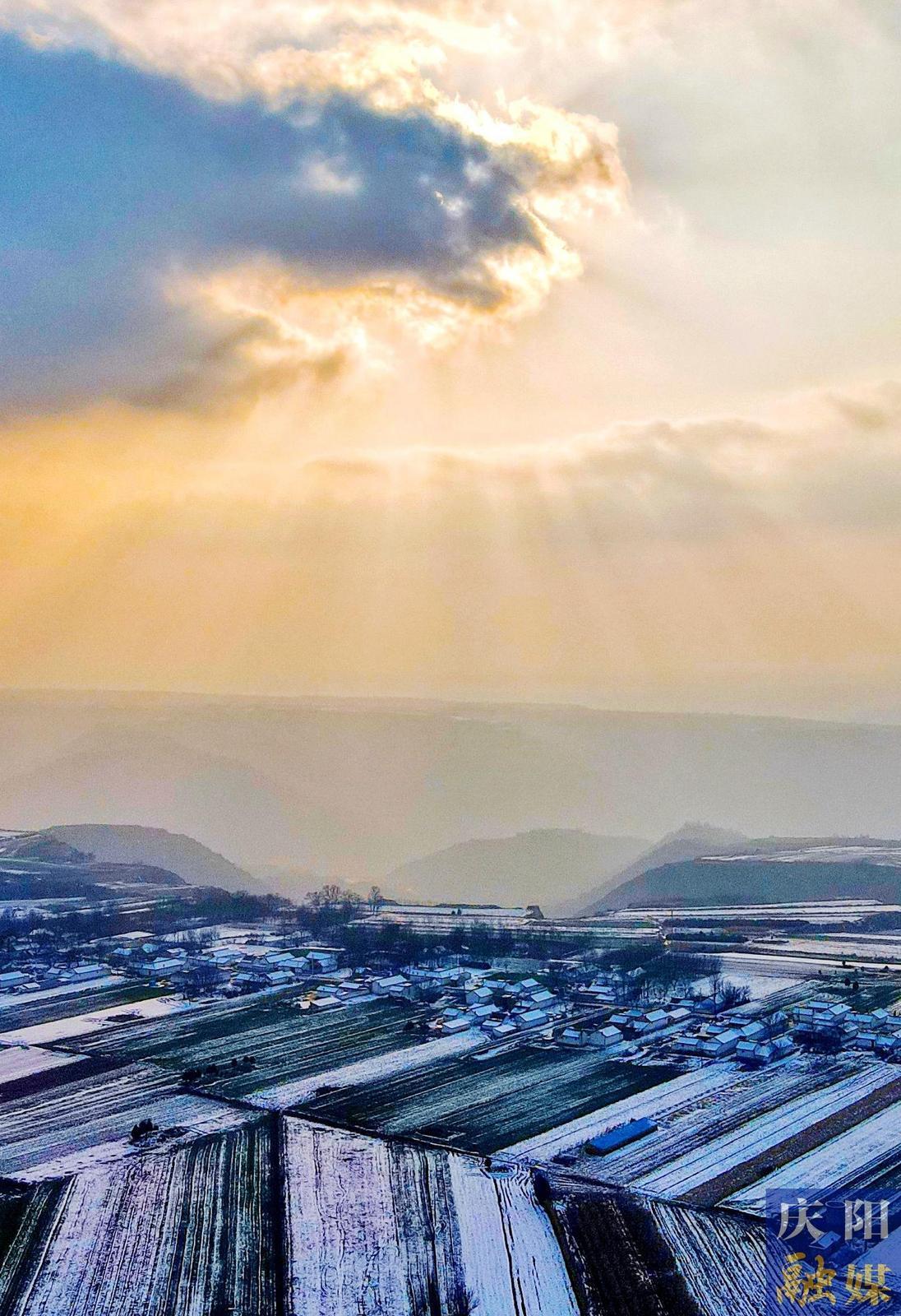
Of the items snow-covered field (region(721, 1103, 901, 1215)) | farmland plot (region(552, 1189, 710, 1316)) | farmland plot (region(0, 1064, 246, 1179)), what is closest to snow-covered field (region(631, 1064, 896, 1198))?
snow-covered field (region(721, 1103, 901, 1215))

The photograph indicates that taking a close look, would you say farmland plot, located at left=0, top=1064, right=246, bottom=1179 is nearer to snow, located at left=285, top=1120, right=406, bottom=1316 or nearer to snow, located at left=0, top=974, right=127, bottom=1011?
snow, located at left=285, top=1120, right=406, bottom=1316

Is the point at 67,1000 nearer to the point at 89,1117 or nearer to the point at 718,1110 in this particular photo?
the point at 89,1117

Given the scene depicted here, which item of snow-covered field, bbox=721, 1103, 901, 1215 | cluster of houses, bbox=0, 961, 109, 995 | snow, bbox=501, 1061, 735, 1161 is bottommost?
snow-covered field, bbox=721, 1103, 901, 1215

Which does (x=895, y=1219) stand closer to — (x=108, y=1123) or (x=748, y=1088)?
(x=748, y=1088)

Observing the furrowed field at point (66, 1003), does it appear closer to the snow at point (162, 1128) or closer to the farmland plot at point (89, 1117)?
the farmland plot at point (89, 1117)

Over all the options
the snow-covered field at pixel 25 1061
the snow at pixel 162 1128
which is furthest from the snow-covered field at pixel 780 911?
the snow at pixel 162 1128
